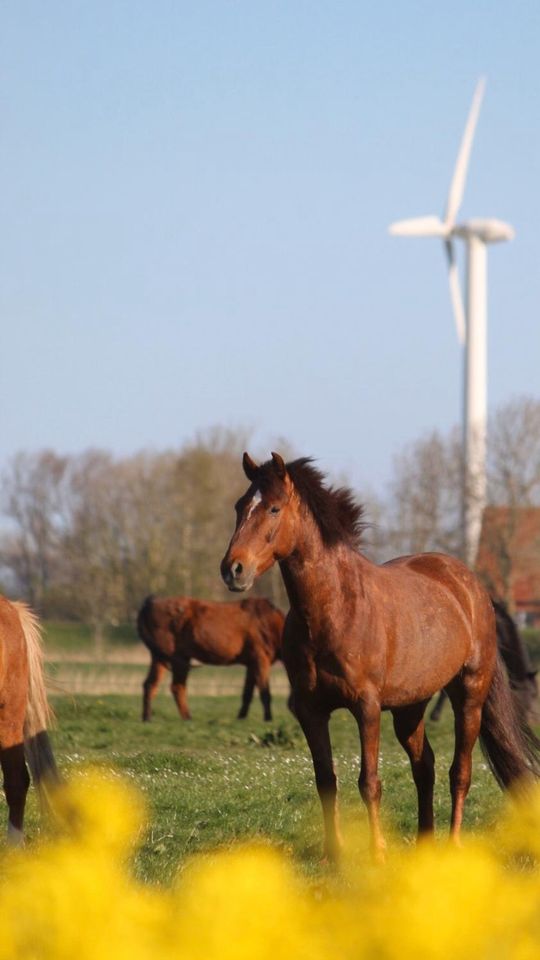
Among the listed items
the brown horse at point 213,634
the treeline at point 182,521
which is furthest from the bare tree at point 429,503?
the brown horse at point 213,634

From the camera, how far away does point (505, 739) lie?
9344 millimetres

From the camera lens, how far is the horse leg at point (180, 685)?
79.9ft

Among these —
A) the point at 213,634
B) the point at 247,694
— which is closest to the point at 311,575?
the point at 247,694

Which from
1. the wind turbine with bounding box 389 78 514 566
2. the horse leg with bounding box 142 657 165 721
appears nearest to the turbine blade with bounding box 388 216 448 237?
the wind turbine with bounding box 389 78 514 566

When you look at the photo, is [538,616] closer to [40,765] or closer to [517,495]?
[517,495]

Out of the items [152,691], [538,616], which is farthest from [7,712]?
[538,616]

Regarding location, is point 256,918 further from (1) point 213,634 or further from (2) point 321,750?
(1) point 213,634

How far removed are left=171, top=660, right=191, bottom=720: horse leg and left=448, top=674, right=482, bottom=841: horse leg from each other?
50.5 feet

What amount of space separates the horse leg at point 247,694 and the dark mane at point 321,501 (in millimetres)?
16562

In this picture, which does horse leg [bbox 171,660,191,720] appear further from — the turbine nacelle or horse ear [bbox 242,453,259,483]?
the turbine nacelle

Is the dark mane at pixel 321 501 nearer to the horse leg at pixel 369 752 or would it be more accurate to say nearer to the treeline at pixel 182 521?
the horse leg at pixel 369 752

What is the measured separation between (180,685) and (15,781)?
1637 cm

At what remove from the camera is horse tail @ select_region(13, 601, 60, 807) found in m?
8.73

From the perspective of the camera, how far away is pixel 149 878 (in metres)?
6.96
